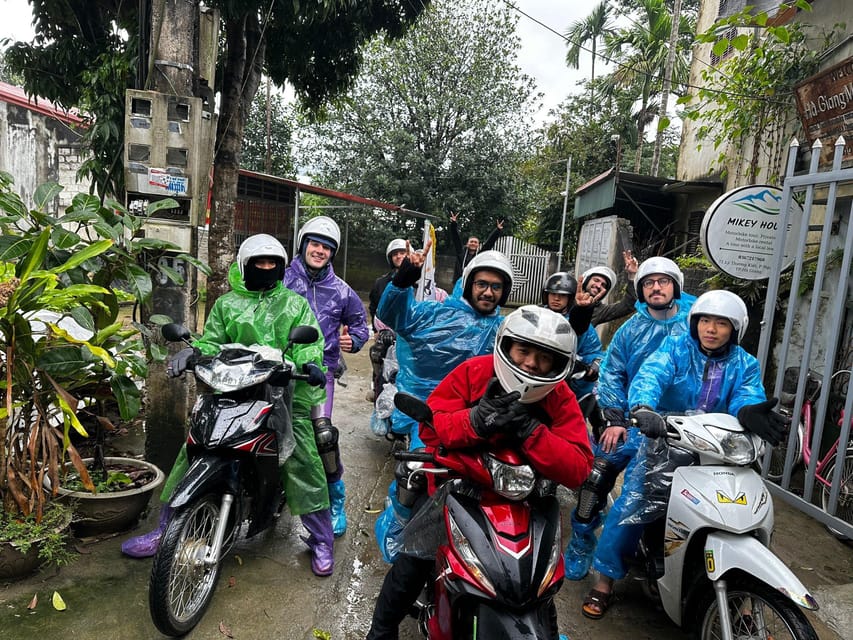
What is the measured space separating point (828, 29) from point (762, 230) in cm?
319

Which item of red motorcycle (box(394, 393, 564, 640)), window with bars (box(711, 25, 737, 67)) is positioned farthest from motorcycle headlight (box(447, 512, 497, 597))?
window with bars (box(711, 25, 737, 67))

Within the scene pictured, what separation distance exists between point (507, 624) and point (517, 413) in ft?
2.11

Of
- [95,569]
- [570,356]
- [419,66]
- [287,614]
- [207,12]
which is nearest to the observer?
[570,356]

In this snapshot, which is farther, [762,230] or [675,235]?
[675,235]

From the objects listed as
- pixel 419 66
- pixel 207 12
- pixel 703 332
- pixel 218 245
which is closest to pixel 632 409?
pixel 703 332

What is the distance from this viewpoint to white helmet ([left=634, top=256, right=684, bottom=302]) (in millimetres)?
3701

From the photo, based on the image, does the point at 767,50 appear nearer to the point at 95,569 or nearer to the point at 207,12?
the point at 207,12

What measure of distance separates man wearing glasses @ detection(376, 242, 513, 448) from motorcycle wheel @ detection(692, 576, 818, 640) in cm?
148

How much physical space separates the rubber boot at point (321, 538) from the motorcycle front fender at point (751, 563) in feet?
6.18

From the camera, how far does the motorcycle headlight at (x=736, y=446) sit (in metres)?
2.42

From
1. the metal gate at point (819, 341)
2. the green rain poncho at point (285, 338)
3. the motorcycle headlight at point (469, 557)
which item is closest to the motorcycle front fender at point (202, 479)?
the green rain poncho at point (285, 338)

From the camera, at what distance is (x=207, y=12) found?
3.87m

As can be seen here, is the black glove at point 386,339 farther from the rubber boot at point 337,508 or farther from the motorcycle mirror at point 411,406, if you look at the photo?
the motorcycle mirror at point 411,406

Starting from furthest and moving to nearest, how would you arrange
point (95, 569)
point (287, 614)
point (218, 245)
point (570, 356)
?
point (218, 245) < point (95, 569) < point (287, 614) < point (570, 356)
